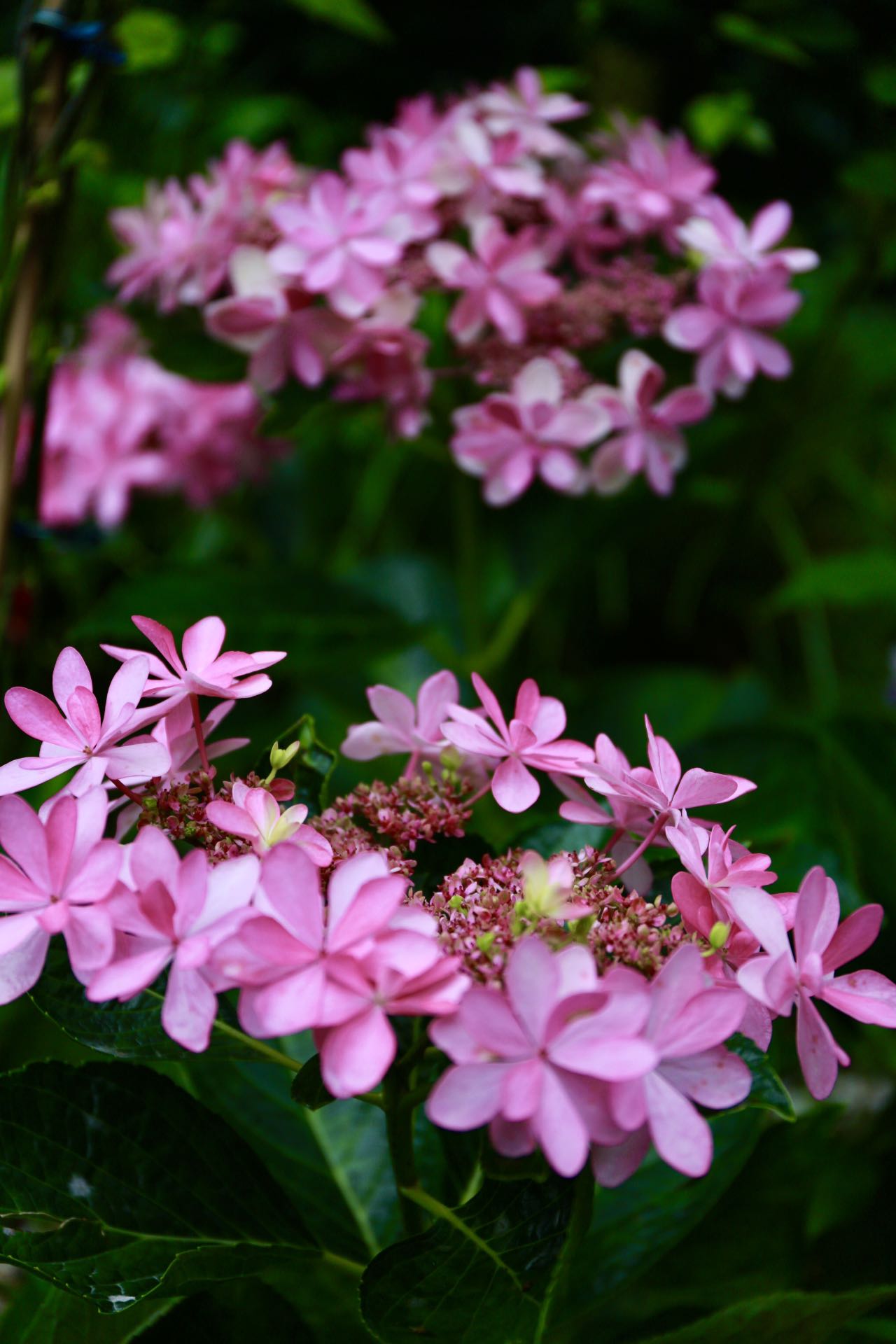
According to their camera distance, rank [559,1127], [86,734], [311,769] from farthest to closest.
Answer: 1. [311,769]
2. [86,734]
3. [559,1127]

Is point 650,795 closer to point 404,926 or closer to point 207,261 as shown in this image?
point 404,926

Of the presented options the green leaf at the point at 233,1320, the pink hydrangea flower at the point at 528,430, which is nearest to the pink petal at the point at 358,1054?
the green leaf at the point at 233,1320

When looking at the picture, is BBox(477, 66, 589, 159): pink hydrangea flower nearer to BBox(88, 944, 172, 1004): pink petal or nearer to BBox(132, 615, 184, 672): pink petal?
BBox(132, 615, 184, 672): pink petal

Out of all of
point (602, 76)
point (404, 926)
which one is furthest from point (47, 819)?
point (602, 76)

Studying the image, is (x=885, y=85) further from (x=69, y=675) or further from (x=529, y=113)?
(x=69, y=675)

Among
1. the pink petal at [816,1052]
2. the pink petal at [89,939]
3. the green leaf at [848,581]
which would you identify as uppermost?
the pink petal at [89,939]

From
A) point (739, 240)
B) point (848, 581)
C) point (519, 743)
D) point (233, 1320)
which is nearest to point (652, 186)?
point (739, 240)

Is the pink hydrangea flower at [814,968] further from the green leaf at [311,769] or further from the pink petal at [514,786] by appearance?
the green leaf at [311,769]
